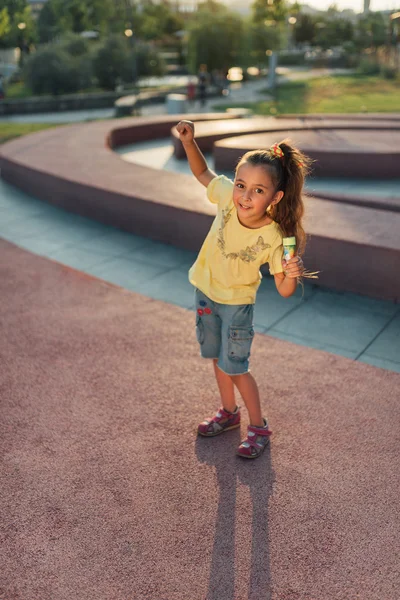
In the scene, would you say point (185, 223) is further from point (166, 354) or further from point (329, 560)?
point (329, 560)

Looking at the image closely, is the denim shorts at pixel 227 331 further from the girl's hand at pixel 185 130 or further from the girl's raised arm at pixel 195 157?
the girl's hand at pixel 185 130

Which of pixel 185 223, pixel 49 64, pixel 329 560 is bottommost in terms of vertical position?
pixel 329 560

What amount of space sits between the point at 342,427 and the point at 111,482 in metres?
1.56

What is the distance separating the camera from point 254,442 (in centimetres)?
369

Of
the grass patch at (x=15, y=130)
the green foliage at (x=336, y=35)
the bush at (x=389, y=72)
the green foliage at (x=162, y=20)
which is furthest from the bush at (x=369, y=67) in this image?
the grass patch at (x=15, y=130)

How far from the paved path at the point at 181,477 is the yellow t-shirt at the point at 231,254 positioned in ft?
3.46

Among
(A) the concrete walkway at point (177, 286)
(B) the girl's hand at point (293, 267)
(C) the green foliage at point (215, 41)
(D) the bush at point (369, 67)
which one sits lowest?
(A) the concrete walkway at point (177, 286)

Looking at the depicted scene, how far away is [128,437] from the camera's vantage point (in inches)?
Result: 152

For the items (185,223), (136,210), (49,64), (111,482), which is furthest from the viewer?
(49,64)

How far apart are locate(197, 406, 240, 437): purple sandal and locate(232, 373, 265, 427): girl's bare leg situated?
23cm

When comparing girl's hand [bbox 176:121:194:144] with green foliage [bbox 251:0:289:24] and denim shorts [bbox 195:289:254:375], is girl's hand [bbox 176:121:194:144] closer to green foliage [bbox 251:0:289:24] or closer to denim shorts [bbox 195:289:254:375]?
denim shorts [bbox 195:289:254:375]

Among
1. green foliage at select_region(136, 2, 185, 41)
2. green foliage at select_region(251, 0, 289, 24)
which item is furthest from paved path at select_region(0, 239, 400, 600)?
green foliage at select_region(251, 0, 289, 24)

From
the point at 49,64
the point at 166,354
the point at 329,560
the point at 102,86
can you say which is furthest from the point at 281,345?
the point at 102,86

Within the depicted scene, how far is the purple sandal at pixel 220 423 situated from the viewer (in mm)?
3875
